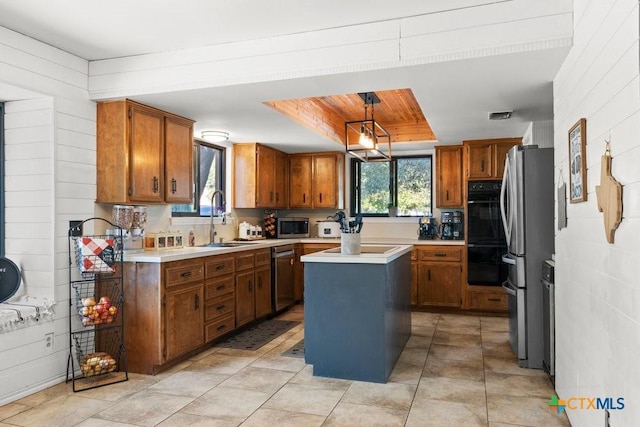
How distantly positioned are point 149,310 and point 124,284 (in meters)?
0.30

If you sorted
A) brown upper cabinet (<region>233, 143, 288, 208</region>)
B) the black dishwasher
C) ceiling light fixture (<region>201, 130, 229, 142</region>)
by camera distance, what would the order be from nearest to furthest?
ceiling light fixture (<region>201, 130, 229, 142</region>) < the black dishwasher < brown upper cabinet (<region>233, 143, 288, 208</region>)

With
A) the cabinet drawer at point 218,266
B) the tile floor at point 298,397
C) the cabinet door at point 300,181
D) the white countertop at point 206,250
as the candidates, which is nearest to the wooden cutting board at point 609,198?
the tile floor at point 298,397

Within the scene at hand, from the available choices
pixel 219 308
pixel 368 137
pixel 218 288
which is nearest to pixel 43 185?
pixel 218 288

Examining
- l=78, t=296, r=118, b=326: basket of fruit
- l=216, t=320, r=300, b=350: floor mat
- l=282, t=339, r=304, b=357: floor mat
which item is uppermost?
l=78, t=296, r=118, b=326: basket of fruit

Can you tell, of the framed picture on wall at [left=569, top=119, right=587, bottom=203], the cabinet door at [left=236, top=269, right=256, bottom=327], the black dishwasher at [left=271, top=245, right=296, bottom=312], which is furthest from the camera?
the black dishwasher at [left=271, top=245, right=296, bottom=312]

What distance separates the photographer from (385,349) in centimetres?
318

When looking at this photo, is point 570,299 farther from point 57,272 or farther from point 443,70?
point 57,272

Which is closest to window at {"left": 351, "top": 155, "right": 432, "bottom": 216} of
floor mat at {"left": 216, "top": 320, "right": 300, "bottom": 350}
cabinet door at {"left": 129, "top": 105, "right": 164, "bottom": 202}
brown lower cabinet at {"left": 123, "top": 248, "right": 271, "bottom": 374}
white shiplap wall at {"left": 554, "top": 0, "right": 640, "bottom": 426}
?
floor mat at {"left": 216, "top": 320, "right": 300, "bottom": 350}

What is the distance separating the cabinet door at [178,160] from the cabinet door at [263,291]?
3.89ft

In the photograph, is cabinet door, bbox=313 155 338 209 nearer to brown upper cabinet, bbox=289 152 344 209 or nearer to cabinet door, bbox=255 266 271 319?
brown upper cabinet, bbox=289 152 344 209

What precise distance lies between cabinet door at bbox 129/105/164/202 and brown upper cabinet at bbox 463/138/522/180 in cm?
352

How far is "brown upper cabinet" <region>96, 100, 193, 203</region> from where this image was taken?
3562 millimetres

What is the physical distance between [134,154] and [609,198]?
3.20 m

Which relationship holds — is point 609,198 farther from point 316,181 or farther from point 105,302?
point 316,181
